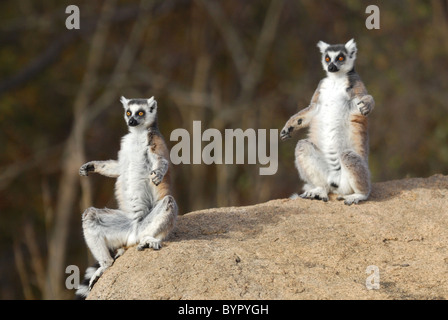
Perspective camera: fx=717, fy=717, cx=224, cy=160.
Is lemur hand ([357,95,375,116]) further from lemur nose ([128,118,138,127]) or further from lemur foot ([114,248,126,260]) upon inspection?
lemur foot ([114,248,126,260])

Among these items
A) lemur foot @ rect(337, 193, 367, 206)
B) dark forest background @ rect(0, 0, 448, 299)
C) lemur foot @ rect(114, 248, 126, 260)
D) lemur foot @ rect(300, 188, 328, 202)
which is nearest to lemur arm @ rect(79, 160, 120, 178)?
lemur foot @ rect(114, 248, 126, 260)

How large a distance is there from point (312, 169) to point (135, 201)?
2.31m

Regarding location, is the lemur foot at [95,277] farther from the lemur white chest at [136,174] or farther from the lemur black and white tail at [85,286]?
the lemur white chest at [136,174]

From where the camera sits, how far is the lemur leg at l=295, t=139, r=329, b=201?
760cm

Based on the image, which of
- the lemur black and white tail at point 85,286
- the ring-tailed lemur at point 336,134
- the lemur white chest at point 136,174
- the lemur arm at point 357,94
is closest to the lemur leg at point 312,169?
the ring-tailed lemur at point 336,134

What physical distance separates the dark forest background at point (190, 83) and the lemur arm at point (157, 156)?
31.1 feet

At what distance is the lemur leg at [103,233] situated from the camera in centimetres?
598

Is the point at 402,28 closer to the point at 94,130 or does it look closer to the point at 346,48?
the point at 94,130

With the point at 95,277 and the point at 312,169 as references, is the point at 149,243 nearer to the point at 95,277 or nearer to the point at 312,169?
the point at 95,277

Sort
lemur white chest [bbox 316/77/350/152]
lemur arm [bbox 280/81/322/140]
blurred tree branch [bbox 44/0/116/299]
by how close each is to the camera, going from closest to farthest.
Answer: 1. lemur white chest [bbox 316/77/350/152]
2. lemur arm [bbox 280/81/322/140]
3. blurred tree branch [bbox 44/0/116/299]

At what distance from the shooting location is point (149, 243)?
19.4ft

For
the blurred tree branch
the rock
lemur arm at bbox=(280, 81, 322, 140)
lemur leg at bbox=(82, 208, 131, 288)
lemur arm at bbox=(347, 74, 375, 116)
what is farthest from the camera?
the blurred tree branch

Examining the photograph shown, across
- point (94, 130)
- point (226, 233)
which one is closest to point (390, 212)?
point (226, 233)

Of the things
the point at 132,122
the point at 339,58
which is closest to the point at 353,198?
the point at 339,58
